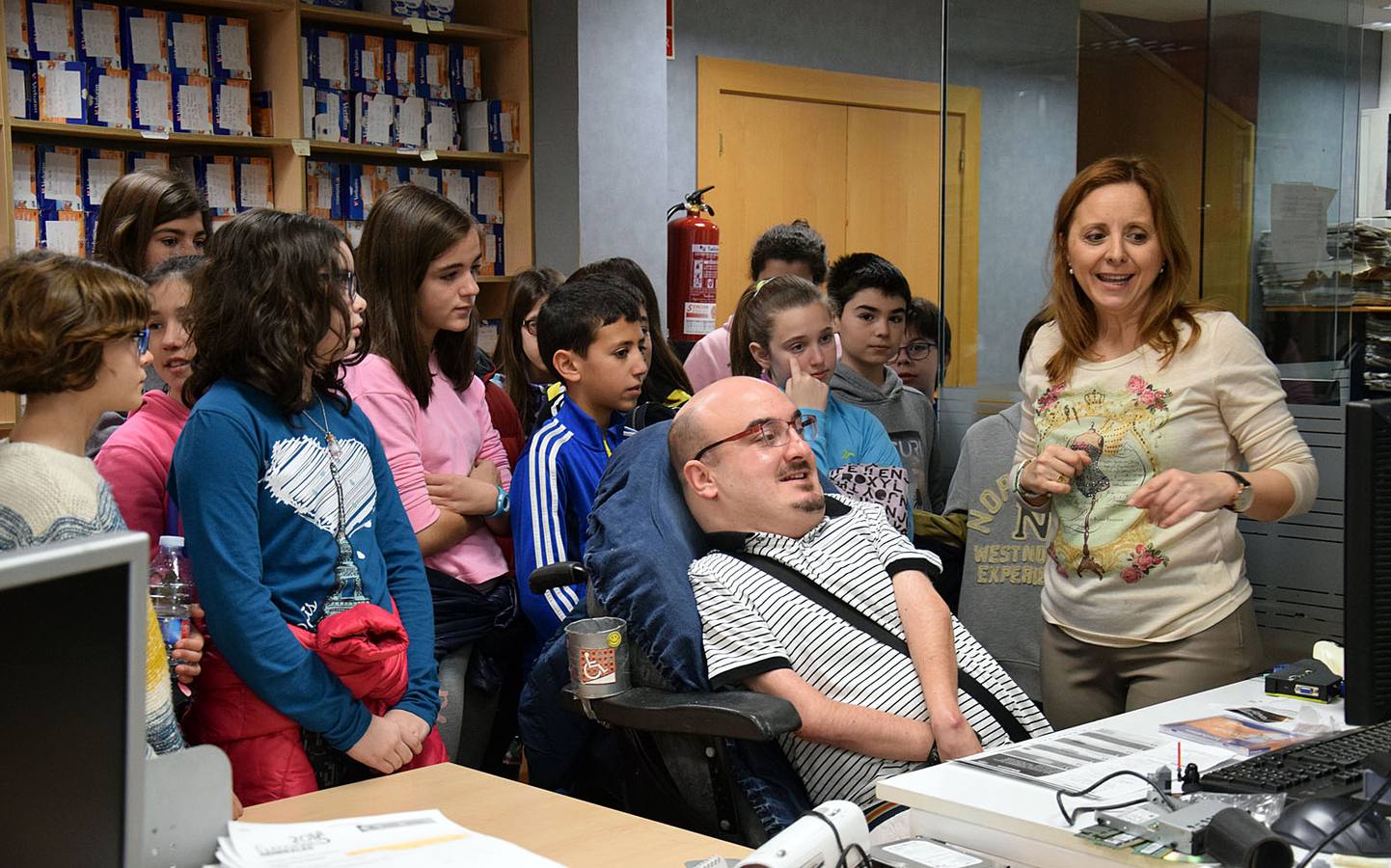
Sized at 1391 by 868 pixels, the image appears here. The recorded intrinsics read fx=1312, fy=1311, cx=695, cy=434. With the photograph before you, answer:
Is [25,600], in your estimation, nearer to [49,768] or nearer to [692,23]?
[49,768]

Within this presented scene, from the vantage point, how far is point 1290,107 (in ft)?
10.3

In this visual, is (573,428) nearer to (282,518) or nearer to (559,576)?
(559,576)

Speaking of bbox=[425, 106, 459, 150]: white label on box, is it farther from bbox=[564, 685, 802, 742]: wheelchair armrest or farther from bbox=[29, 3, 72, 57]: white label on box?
bbox=[564, 685, 802, 742]: wheelchair armrest

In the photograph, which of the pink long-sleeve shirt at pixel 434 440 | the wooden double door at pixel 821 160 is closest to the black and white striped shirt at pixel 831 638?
the pink long-sleeve shirt at pixel 434 440

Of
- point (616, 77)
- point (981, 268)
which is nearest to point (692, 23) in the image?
point (616, 77)

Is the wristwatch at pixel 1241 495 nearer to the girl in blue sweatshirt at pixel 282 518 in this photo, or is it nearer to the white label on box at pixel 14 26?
the girl in blue sweatshirt at pixel 282 518

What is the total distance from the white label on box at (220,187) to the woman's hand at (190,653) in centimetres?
311

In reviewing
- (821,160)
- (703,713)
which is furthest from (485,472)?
(821,160)

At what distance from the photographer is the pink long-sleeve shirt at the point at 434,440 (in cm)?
278

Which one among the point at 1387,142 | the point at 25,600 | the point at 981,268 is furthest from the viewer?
the point at 981,268

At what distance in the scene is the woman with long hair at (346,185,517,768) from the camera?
2805mm

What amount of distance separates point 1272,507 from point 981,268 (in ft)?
5.62

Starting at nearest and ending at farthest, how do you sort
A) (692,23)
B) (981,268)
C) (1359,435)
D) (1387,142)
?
(1359,435) → (1387,142) → (981,268) → (692,23)

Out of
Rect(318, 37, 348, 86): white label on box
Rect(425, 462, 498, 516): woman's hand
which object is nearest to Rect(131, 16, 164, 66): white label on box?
Rect(318, 37, 348, 86): white label on box
